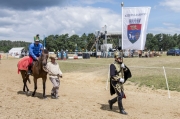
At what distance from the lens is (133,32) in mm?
23453

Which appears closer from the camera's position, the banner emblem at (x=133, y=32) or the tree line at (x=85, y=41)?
the banner emblem at (x=133, y=32)

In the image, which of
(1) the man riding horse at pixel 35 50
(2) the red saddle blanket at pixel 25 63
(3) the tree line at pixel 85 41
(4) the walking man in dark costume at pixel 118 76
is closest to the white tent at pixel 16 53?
(3) the tree line at pixel 85 41

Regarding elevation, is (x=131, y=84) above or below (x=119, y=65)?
below

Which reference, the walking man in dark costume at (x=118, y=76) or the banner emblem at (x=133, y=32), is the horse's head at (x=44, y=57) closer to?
the walking man in dark costume at (x=118, y=76)

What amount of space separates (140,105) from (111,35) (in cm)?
3997

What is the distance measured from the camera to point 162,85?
14055 millimetres

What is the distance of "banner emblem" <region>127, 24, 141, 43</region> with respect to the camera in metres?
23.2

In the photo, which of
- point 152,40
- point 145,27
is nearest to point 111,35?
point 145,27

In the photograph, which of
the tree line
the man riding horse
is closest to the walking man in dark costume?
the man riding horse

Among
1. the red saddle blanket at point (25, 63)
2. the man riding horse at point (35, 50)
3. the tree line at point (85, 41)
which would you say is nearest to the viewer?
the man riding horse at point (35, 50)

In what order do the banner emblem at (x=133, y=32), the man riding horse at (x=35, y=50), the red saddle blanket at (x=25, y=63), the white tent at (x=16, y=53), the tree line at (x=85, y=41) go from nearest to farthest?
the man riding horse at (x=35, y=50) < the red saddle blanket at (x=25, y=63) < the banner emblem at (x=133, y=32) < the white tent at (x=16, y=53) < the tree line at (x=85, y=41)

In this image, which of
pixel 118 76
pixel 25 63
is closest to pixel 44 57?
pixel 25 63

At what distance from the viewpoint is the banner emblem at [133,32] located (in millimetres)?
23156

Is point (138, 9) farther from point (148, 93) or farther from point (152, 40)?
point (152, 40)
